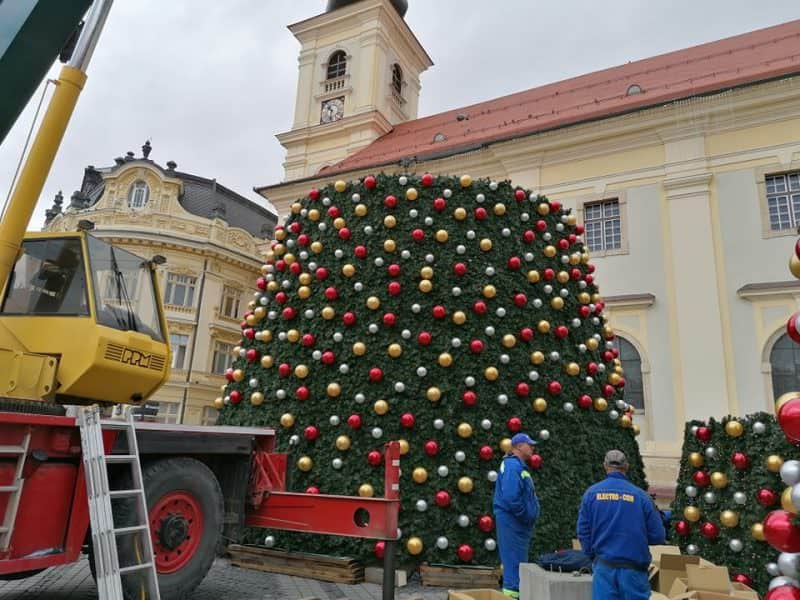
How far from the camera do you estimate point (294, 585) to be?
596 cm

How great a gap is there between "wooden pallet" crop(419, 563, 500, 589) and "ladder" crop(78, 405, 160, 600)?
8.79 feet

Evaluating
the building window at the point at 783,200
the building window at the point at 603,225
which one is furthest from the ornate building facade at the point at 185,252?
the building window at the point at 783,200

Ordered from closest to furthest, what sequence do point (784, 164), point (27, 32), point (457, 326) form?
point (27, 32) < point (457, 326) < point (784, 164)

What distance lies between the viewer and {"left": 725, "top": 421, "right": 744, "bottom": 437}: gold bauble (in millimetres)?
6137

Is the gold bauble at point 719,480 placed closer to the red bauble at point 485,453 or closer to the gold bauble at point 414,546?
the red bauble at point 485,453

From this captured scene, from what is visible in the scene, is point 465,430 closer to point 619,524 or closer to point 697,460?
point 619,524

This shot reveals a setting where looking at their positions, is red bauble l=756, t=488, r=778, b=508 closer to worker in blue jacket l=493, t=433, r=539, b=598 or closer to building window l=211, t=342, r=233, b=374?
worker in blue jacket l=493, t=433, r=539, b=598

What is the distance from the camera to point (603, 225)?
768 inches

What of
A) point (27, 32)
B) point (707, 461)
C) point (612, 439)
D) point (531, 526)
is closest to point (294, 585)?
point (531, 526)

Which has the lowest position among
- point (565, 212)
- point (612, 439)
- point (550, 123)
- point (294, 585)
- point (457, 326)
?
point (294, 585)

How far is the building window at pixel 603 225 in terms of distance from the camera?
1921 cm

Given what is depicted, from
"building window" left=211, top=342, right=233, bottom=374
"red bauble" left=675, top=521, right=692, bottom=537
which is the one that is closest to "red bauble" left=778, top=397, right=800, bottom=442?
"red bauble" left=675, top=521, right=692, bottom=537

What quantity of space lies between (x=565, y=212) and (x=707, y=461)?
380cm

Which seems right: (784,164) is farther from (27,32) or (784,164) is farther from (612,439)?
(27,32)
